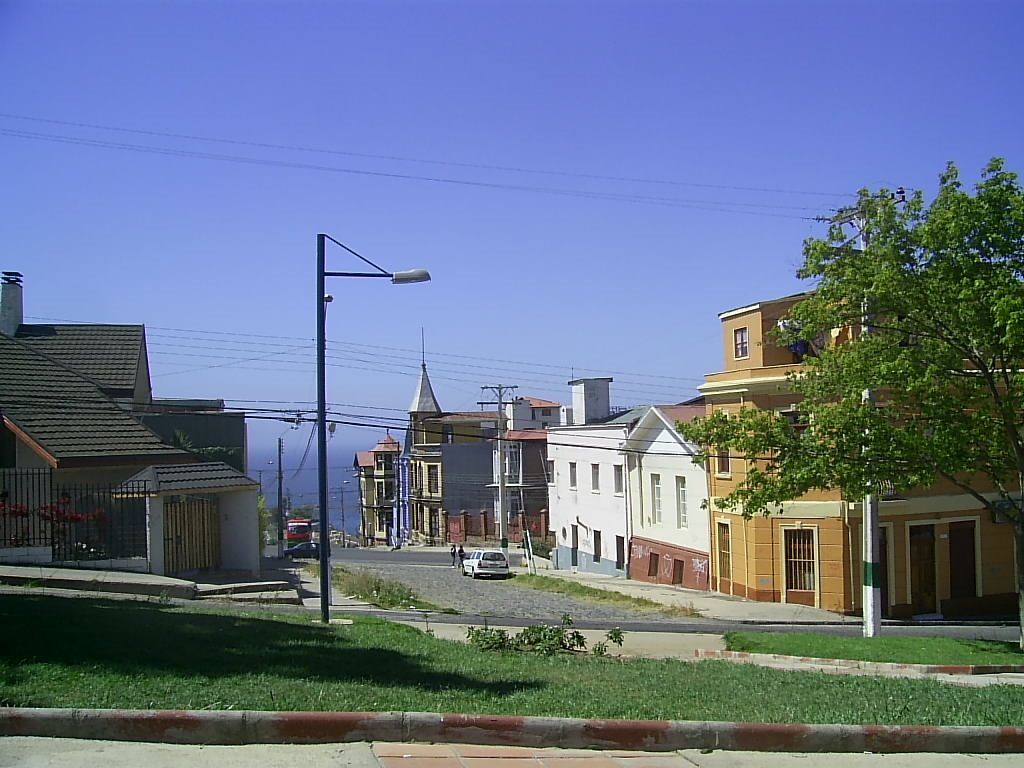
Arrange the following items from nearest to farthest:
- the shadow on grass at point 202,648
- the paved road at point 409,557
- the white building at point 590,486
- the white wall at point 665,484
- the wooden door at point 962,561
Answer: the shadow on grass at point 202,648, the wooden door at point 962,561, the white wall at point 665,484, the white building at point 590,486, the paved road at point 409,557

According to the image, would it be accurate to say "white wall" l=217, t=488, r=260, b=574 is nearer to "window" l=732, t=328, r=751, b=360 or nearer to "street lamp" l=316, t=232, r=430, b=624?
"street lamp" l=316, t=232, r=430, b=624

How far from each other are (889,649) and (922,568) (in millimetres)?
14560

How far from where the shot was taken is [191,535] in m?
22.5

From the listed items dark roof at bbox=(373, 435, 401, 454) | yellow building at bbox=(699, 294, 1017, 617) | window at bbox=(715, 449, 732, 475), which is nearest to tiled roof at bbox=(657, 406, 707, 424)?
window at bbox=(715, 449, 732, 475)

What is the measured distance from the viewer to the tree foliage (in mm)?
17531

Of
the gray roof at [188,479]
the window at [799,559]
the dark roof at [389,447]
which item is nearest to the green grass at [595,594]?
the window at [799,559]

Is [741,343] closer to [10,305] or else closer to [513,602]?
[513,602]

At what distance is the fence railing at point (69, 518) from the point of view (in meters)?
20.0

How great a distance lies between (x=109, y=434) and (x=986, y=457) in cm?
1930

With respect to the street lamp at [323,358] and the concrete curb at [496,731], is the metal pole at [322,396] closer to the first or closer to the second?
the street lamp at [323,358]

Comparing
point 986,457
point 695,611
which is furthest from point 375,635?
point 695,611

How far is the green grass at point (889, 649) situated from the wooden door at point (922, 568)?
11664 mm

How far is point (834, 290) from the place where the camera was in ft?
62.7

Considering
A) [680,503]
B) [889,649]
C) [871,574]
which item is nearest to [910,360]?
[889,649]
